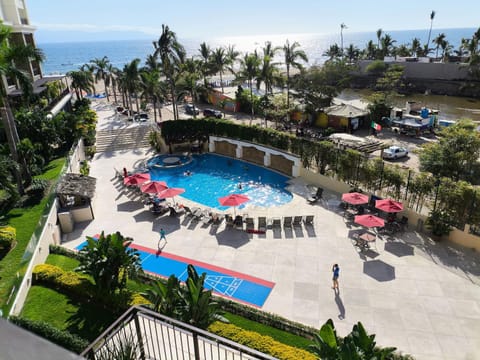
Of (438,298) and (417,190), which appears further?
(417,190)

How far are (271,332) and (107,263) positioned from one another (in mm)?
6907

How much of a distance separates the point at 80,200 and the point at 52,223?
3679 mm

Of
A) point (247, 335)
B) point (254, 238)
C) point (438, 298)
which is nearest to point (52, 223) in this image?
point (254, 238)

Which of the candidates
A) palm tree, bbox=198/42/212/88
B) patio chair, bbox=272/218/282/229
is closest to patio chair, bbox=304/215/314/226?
patio chair, bbox=272/218/282/229

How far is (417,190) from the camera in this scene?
22328mm

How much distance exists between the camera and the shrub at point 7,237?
59.2ft

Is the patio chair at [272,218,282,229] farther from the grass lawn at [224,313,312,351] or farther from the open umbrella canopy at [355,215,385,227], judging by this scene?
the grass lawn at [224,313,312,351]

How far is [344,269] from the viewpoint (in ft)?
60.2

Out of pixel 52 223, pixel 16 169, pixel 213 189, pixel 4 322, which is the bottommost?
pixel 213 189

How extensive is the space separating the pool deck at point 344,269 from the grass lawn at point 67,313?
6.68m

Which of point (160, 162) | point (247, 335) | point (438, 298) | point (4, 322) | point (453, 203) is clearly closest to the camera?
point (4, 322)

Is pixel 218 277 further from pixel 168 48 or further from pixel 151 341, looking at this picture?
pixel 168 48

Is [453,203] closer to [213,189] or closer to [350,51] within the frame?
[213,189]

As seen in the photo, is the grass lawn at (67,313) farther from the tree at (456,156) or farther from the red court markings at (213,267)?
the tree at (456,156)
